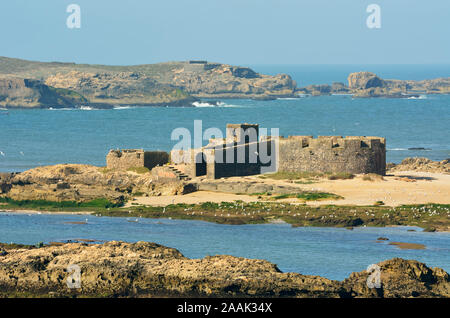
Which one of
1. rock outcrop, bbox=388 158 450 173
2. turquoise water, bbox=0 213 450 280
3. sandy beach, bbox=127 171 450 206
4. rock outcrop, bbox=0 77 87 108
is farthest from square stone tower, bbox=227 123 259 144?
rock outcrop, bbox=0 77 87 108

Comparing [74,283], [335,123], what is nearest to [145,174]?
[74,283]

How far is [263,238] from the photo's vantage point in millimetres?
41281

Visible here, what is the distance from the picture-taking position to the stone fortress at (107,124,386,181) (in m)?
52.1

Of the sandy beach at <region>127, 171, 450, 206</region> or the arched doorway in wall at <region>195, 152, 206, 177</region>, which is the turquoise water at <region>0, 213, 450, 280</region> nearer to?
the sandy beach at <region>127, 171, 450, 206</region>

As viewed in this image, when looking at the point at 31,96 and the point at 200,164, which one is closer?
the point at 200,164

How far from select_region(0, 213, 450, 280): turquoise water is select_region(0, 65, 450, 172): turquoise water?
Result: 2276 centimetres

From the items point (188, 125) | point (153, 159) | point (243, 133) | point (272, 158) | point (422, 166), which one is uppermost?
point (243, 133)

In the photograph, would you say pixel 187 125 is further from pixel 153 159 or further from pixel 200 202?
pixel 200 202

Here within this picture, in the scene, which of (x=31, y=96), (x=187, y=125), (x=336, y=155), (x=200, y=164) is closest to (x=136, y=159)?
(x=200, y=164)

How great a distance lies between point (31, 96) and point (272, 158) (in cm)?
12999

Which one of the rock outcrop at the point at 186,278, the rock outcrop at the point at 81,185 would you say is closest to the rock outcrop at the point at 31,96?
the rock outcrop at the point at 81,185

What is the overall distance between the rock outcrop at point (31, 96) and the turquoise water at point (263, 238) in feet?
431
